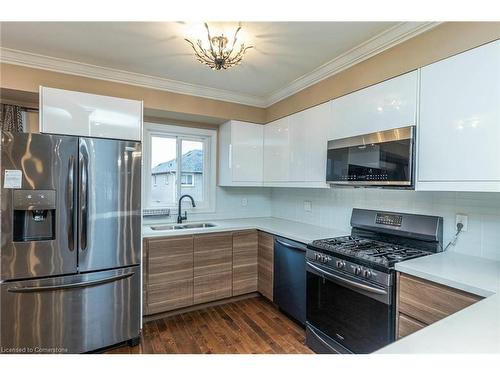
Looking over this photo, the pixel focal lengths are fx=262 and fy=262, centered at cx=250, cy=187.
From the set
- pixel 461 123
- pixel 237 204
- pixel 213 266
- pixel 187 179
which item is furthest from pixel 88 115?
pixel 461 123

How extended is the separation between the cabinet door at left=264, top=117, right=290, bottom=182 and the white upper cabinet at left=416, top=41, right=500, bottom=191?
1.45 meters

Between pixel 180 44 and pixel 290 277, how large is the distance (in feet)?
7.17

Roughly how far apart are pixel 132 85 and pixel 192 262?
73.5 inches

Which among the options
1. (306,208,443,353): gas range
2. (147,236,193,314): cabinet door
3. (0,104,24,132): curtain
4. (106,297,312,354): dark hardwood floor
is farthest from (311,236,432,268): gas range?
(0,104,24,132): curtain

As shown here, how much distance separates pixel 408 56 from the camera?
176cm

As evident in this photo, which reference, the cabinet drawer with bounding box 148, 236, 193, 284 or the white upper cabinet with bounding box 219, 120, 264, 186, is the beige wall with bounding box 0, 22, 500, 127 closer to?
the white upper cabinet with bounding box 219, 120, 264, 186

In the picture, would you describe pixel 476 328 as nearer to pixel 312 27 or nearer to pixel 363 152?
pixel 363 152

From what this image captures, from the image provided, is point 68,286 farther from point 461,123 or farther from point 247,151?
point 461,123

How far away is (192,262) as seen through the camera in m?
2.67

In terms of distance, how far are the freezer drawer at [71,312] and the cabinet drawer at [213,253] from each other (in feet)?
2.13

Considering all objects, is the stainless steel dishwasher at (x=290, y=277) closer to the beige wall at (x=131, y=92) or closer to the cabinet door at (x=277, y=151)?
the cabinet door at (x=277, y=151)

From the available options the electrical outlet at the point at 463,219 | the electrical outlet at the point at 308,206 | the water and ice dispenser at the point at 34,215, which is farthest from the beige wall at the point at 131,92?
the electrical outlet at the point at 463,219

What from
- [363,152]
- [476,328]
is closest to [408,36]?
[363,152]

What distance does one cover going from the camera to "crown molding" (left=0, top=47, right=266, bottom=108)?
214cm
